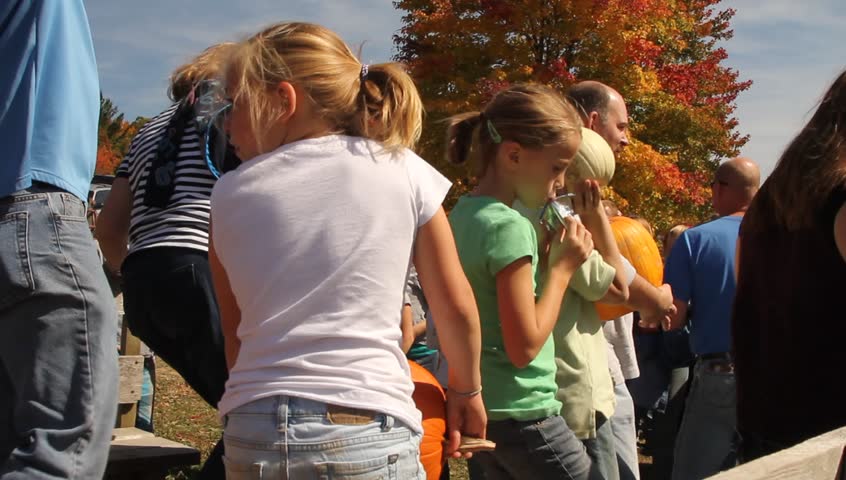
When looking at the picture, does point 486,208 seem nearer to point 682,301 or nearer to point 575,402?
point 575,402

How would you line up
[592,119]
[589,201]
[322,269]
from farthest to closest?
1. [592,119]
2. [589,201]
3. [322,269]

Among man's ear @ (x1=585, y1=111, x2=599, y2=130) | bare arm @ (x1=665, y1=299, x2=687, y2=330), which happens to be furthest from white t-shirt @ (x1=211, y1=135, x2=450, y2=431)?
bare arm @ (x1=665, y1=299, x2=687, y2=330)

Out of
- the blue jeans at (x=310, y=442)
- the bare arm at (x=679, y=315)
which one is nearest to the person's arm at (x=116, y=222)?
the blue jeans at (x=310, y=442)

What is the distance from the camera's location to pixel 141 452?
157 inches

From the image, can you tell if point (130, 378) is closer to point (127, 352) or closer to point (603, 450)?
point (127, 352)

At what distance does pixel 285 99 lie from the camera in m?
2.20

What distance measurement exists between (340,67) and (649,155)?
63.5 ft

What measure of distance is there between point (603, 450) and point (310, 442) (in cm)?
176

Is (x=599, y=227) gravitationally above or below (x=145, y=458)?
above

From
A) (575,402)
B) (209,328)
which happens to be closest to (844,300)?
(575,402)

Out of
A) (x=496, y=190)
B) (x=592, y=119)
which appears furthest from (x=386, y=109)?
(x=592, y=119)

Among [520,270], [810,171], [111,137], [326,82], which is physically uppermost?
[326,82]

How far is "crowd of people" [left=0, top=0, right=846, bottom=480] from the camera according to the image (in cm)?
210

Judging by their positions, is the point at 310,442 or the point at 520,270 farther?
the point at 520,270
